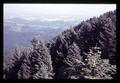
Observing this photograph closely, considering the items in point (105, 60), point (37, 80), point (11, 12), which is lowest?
point (37, 80)

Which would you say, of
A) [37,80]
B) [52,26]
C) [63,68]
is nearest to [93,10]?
[52,26]

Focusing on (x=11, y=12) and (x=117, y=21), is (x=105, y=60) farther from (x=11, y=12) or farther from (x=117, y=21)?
(x=11, y=12)

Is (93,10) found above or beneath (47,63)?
above

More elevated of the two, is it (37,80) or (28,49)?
(28,49)

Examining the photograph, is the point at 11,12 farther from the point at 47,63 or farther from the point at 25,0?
the point at 47,63

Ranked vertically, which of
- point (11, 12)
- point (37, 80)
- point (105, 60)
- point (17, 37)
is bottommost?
point (37, 80)

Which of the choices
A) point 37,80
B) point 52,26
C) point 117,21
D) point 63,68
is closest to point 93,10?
point 117,21
